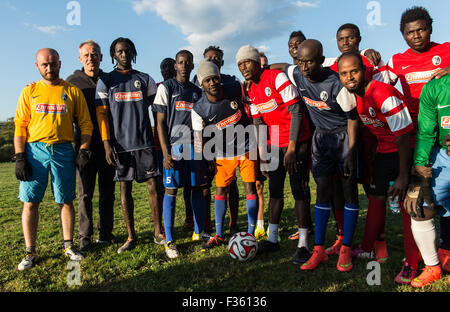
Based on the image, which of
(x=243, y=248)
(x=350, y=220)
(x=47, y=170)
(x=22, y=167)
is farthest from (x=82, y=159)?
(x=350, y=220)

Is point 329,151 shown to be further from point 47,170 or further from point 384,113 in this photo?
point 47,170

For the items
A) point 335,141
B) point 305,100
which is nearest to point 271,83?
point 305,100

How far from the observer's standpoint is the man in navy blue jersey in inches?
202

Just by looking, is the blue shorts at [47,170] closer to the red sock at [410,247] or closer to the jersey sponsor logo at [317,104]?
the jersey sponsor logo at [317,104]

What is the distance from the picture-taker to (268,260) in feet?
14.7

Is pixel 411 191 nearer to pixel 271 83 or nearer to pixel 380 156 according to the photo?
pixel 380 156

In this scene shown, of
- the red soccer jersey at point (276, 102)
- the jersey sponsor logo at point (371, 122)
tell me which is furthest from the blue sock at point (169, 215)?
the jersey sponsor logo at point (371, 122)

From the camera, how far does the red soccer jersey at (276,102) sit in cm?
443

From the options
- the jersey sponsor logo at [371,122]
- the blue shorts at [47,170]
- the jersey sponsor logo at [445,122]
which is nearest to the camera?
the jersey sponsor logo at [445,122]

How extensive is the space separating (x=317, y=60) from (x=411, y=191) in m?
1.89

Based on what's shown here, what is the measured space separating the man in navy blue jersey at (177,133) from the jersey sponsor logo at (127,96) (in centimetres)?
33

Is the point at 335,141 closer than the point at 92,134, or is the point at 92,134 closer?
the point at 335,141

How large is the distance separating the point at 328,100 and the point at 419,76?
1.30m

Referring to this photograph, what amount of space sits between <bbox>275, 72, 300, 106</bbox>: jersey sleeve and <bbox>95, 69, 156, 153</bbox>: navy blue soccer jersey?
2287mm
